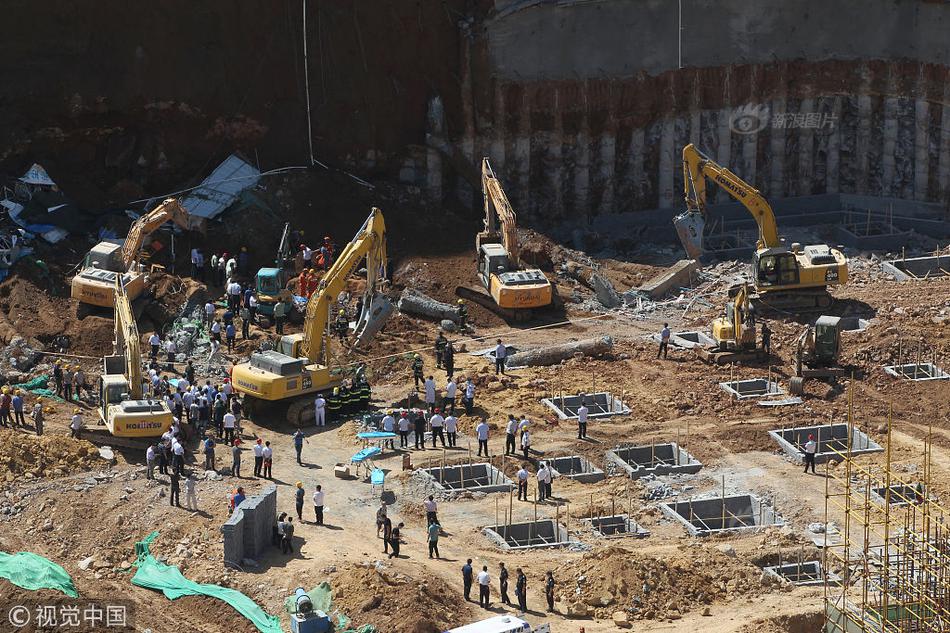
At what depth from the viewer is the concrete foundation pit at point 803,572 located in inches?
1737

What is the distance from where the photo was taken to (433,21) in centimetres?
6862

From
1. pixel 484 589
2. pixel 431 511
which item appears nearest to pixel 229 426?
pixel 431 511

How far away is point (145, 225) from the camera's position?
198 feet

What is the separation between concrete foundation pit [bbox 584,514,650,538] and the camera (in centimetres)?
4659

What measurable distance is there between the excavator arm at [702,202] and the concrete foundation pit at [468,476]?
56.9ft

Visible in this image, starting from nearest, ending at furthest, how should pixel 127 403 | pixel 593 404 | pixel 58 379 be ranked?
pixel 127 403 → pixel 58 379 → pixel 593 404

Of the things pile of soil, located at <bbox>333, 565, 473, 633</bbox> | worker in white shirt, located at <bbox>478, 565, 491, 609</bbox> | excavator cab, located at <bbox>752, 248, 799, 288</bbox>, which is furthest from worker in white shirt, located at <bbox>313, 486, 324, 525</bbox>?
excavator cab, located at <bbox>752, 248, 799, 288</bbox>

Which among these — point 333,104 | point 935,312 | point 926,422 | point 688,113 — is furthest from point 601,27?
point 926,422

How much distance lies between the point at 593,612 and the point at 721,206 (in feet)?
103

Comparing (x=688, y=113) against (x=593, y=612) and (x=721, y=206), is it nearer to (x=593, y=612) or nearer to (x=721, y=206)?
(x=721, y=206)

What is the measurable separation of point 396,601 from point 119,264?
2232cm

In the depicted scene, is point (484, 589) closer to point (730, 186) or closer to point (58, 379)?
point (58, 379)

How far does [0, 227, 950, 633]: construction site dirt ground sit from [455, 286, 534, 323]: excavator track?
49 cm

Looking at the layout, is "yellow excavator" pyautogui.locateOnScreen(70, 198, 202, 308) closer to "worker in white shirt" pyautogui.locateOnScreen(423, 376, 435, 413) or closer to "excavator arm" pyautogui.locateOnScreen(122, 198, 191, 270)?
"excavator arm" pyautogui.locateOnScreen(122, 198, 191, 270)
